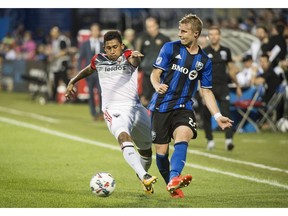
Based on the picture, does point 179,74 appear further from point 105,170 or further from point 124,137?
point 105,170

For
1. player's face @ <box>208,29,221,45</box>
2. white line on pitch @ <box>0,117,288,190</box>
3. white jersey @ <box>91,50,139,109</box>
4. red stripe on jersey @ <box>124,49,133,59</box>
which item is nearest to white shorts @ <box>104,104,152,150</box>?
white jersey @ <box>91,50,139,109</box>

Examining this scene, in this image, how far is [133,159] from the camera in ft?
34.5

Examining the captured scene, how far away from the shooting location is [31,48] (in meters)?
36.7

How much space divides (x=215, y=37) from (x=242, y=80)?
5.16 meters

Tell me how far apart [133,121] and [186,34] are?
1303 millimetres

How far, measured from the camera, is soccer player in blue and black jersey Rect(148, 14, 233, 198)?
34.9 ft

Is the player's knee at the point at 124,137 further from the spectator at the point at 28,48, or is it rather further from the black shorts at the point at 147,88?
the spectator at the point at 28,48

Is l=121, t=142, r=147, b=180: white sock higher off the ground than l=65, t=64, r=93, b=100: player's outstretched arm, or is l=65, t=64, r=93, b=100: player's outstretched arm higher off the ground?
l=65, t=64, r=93, b=100: player's outstretched arm

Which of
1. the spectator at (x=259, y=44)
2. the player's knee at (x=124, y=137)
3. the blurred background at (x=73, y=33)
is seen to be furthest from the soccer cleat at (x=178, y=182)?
the spectator at (x=259, y=44)

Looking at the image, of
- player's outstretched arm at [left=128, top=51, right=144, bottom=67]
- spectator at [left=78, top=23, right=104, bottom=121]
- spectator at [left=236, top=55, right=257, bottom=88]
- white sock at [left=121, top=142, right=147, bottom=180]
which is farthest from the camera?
spectator at [left=78, top=23, right=104, bottom=121]

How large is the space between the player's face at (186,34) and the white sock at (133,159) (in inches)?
51.9

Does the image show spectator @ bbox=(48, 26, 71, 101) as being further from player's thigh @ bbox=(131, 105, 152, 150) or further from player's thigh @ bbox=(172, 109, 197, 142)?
player's thigh @ bbox=(172, 109, 197, 142)

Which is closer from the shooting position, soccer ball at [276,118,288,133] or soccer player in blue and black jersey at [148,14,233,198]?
soccer player in blue and black jersey at [148,14,233,198]

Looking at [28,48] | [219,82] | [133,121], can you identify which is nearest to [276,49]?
[219,82]
